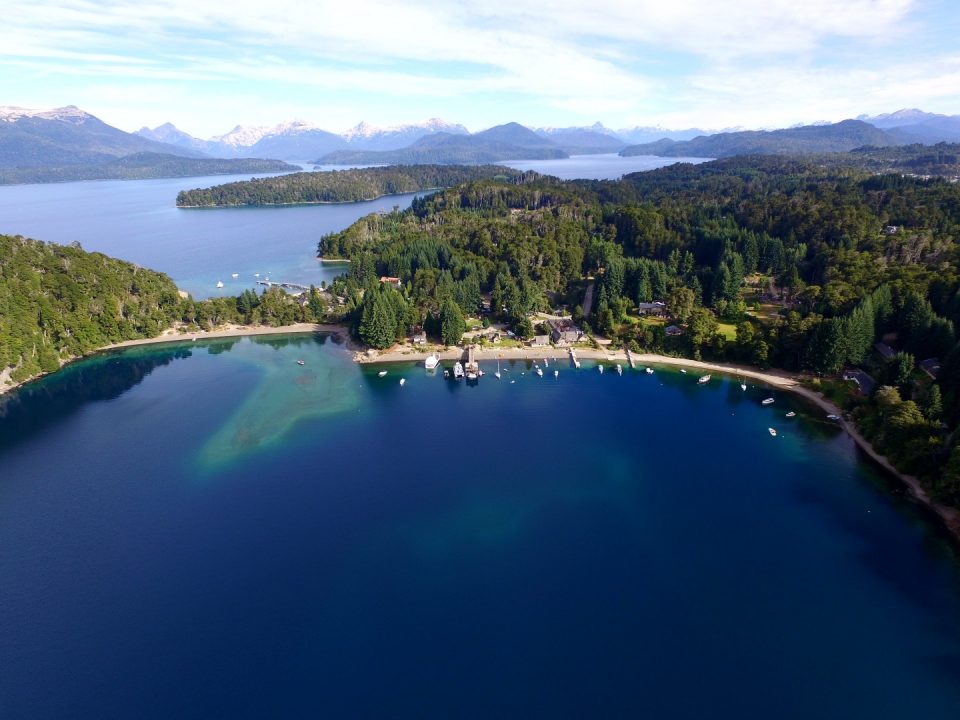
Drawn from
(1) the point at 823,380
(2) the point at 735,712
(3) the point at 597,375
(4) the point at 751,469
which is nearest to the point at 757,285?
(1) the point at 823,380

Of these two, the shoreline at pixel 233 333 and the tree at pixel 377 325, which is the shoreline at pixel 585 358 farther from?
the tree at pixel 377 325

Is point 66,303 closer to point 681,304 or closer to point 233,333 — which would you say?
point 233,333

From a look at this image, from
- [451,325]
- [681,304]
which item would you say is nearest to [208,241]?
[451,325]

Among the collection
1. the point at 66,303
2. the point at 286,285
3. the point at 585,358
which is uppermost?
the point at 66,303

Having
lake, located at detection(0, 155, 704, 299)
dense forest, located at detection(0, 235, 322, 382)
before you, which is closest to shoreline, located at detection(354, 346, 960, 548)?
dense forest, located at detection(0, 235, 322, 382)

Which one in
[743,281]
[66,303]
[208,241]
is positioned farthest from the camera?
[208,241]

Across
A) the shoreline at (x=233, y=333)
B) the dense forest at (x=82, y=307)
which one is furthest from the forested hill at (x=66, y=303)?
the shoreline at (x=233, y=333)
